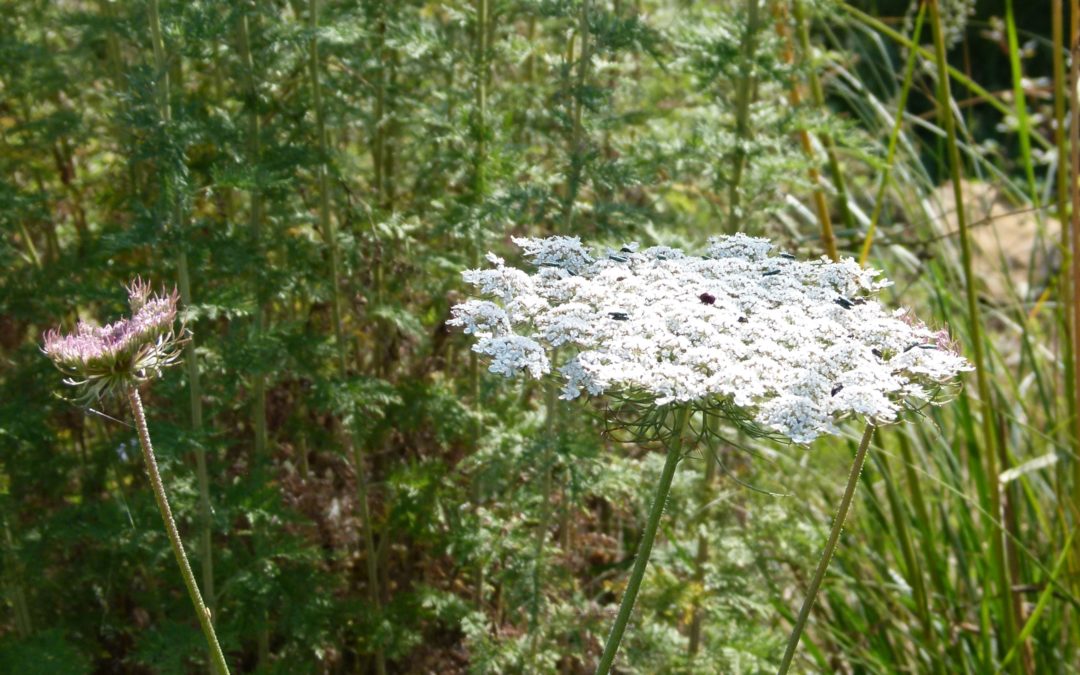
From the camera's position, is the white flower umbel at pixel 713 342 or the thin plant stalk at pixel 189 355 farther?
the thin plant stalk at pixel 189 355

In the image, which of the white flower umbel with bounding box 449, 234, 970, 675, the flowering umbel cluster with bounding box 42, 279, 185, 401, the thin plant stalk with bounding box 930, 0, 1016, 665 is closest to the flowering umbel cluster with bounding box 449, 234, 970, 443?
the white flower umbel with bounding box 449, 234, 970, 675

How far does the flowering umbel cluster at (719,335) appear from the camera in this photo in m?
1.76

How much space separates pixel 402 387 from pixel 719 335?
6.64ft

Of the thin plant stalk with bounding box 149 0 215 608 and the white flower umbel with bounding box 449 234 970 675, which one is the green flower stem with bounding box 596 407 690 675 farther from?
the thin plant stalk with bounding box 149 0 215 608

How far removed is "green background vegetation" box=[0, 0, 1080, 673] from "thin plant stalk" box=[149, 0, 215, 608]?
0.02 m

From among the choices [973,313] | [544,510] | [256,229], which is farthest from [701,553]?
[256,229]

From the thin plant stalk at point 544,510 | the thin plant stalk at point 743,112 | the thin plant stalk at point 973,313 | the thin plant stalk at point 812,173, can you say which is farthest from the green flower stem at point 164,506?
the thin plant stalk at point 812,173

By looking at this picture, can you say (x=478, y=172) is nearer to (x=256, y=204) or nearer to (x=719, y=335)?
(x=256, y=204)

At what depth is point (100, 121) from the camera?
389 centimetres

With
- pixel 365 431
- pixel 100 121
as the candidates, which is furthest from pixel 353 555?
pixel 100 121

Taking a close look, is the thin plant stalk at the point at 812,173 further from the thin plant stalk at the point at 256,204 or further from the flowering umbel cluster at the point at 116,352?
the flowering umbel cluster at the point at 116,352

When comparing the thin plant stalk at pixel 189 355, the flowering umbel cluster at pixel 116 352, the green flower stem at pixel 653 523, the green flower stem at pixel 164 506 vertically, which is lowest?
the green flower stem at pixel 653 523

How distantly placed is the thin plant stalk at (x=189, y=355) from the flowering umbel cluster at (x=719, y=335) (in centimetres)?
107

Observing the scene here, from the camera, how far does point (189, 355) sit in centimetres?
301
